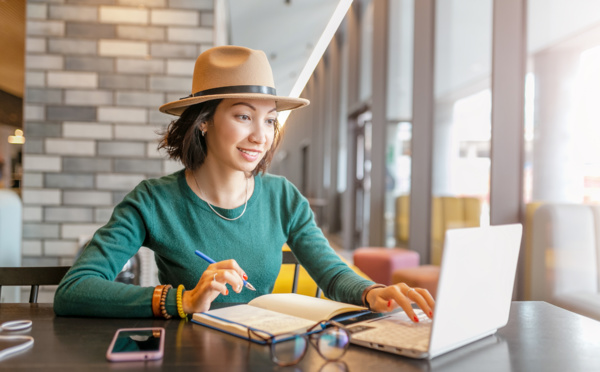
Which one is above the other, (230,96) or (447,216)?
(230,96)

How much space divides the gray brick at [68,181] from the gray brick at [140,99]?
0.47 meters

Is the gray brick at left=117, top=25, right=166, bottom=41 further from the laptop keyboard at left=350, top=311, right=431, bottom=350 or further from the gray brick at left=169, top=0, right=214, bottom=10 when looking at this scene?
the laptop keyboard at left=350, top=311, right=431, bottom=350

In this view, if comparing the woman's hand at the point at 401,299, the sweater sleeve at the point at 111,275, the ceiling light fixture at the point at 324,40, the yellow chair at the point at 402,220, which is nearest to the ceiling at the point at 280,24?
the yellow chair at the point at 402,220

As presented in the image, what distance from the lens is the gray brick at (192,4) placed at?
302 cm

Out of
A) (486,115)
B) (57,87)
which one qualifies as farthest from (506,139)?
(57,87)

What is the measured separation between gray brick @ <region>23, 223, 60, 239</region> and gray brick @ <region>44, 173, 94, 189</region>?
9.0 inches

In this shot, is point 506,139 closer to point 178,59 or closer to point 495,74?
point 495,74

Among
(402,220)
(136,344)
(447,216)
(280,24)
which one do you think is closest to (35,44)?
(136,344)

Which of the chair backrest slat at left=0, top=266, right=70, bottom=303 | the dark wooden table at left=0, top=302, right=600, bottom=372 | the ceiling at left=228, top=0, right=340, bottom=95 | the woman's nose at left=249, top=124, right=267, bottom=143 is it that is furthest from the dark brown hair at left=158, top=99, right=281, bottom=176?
the ceiling at left=228, top=0, right=340, bottom=95

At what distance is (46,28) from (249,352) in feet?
8.80

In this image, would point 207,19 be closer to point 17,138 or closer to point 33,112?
point 33,112

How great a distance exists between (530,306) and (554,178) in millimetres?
1670

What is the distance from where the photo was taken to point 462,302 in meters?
0.91

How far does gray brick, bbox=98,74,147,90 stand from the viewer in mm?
2996
